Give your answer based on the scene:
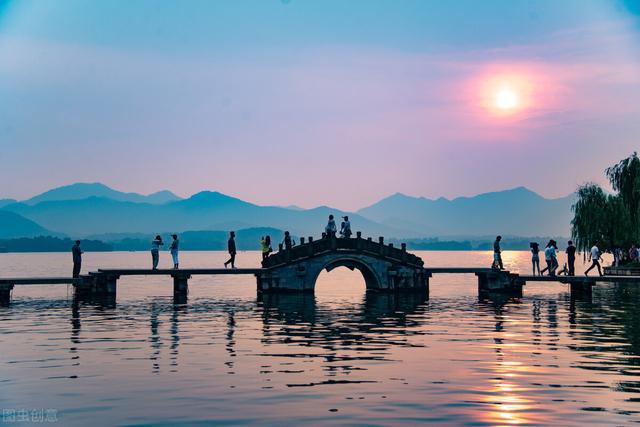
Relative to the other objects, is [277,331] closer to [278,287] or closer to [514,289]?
[278,287]

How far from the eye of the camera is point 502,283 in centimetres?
5384

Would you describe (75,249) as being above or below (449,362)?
above

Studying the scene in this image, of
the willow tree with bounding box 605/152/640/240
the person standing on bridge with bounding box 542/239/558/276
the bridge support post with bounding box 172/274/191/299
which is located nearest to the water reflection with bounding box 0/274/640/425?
the person standing on bridge with bounding box 542/239/558/276

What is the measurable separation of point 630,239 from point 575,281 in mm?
20392

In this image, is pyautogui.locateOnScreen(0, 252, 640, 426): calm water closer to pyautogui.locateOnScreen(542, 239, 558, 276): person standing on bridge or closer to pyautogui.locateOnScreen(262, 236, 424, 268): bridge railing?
pyautogui.locateOnScreen(542, 239, 558, 276): person standing on bridge

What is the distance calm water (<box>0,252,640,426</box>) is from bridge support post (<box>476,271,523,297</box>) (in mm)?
13312

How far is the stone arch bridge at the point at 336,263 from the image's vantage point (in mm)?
52406

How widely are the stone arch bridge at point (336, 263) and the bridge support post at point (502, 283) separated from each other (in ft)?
12.4

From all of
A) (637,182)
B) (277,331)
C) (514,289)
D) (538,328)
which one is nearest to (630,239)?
(637,182)

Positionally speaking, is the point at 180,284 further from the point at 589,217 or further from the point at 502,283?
the point at 589,217

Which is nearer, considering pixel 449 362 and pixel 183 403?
pixel 183 403

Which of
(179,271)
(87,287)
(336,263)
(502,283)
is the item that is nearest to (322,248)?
(336,263)

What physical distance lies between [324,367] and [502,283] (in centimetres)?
3352

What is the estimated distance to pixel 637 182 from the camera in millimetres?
67125
